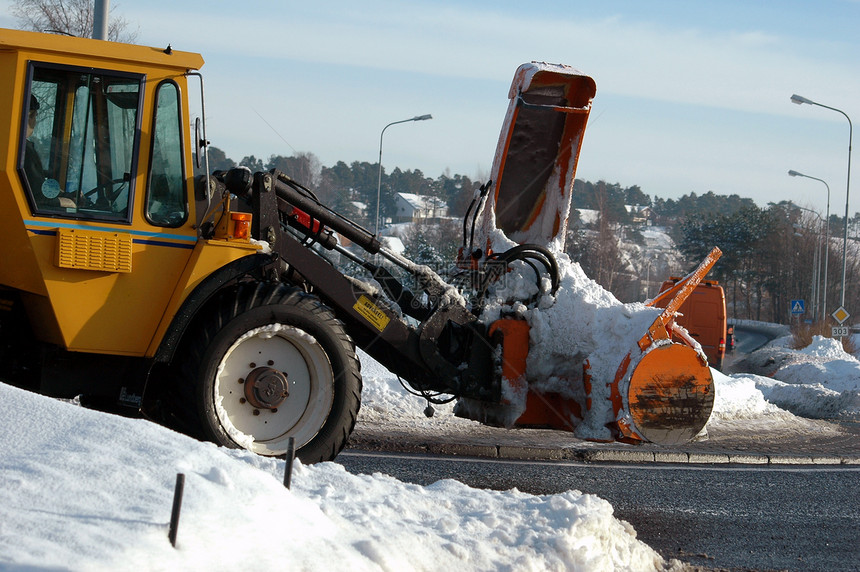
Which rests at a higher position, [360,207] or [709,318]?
[360,207]

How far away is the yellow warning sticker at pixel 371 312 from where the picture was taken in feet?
22.3

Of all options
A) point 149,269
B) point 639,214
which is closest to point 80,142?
point 149,269

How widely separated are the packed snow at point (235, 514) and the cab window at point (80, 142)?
5.94 ft

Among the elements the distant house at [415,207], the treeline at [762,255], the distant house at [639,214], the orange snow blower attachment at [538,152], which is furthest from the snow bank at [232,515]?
the distant house at [639,214]

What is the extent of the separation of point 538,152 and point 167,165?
336 centimetres

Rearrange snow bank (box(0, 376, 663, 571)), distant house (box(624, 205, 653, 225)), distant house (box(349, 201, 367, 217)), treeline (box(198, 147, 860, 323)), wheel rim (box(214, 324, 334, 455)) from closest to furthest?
snow bank (box(0, 376, 663, 571)) < wheel rim (box(214, 324, 334, 455)) < treeline (box(198, 147, 860, 323)) < distant house (box(349, 201, 367, 217)) < distant house (box(624, 205, 653, 225))

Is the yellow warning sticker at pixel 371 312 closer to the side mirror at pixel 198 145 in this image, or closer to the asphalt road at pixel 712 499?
the asphalt road at pixel 712 499

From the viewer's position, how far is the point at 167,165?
612 cm

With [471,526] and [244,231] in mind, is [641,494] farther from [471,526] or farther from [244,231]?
[244,231]

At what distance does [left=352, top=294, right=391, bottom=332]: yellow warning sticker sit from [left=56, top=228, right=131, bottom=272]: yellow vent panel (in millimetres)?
1685

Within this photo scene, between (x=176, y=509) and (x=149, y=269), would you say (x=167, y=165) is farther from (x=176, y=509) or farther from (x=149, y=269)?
(x=176, y=509)

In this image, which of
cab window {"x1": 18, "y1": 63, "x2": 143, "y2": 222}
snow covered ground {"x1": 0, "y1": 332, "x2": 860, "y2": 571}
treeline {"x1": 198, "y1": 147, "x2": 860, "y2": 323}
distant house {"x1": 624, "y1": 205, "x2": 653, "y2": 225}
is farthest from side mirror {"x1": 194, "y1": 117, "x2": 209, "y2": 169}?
distant house {"x1": 624, "y1": 205, "x2": 653, "y2": 225}

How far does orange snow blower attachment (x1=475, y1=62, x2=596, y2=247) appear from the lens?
25.5 ft

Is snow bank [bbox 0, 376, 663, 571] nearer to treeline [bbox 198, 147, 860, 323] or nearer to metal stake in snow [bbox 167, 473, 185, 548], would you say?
metal stake in snow [bbox 167, 473, 185, 548]
